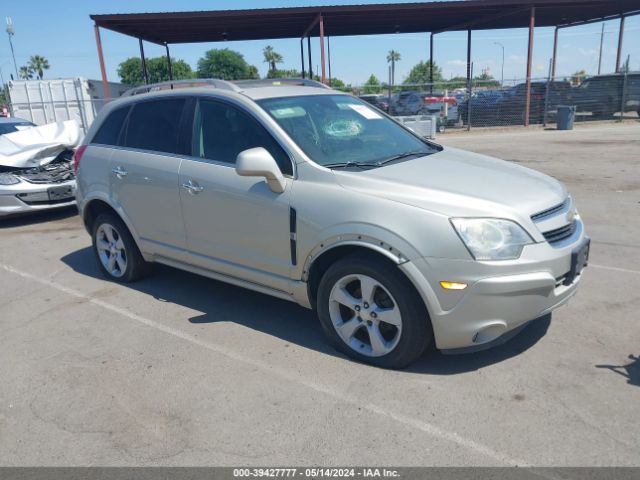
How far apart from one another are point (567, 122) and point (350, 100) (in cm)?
1931

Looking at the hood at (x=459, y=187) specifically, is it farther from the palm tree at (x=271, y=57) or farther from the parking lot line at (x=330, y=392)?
the palm tree at (x=271, y=57)

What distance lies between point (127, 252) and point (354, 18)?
19.8 m

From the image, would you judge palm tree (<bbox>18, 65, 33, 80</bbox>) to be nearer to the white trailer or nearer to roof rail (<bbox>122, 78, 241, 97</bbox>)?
the white trailer

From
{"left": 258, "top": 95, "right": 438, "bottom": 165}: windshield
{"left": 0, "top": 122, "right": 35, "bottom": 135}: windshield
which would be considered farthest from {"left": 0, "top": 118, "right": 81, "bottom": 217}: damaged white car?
{"left": 258, "top": 95, "right": 438, "bottom": 165}: windshield

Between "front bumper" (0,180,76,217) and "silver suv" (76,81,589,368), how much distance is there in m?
3.83

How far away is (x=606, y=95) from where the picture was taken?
23.5 m

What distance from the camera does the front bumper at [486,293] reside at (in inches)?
121

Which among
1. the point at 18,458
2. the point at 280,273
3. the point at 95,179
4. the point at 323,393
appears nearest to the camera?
the point at 18,458

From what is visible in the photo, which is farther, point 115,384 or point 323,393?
point 115,384

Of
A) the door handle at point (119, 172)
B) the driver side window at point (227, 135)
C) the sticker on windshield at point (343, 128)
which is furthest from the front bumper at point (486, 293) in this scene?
the door handle at point (119, 172)

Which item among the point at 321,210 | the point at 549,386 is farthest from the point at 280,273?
the point at 549,386

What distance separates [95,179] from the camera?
5.34m

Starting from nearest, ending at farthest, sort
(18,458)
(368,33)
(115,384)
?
(18,458), (115,384), (368,33)

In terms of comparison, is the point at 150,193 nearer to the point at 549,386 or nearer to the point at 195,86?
the point at 195,86
